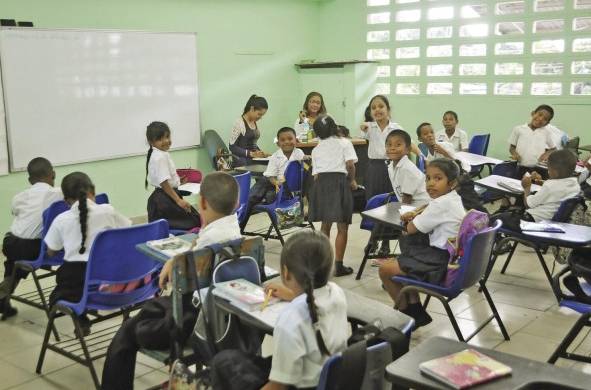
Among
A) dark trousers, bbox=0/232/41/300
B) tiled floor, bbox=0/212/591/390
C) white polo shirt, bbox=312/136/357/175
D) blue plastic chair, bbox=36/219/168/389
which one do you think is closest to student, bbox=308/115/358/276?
white polo shirt, bbox=312/136/357/175

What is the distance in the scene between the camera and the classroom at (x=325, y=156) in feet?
10.1

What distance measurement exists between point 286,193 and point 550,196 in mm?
2215

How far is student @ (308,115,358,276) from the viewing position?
16.8ft

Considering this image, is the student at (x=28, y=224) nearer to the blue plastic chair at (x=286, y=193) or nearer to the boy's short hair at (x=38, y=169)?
the boy's short hair at (x=38, y=169)

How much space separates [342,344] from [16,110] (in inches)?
199

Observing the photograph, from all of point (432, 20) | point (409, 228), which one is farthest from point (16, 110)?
point (432, 20)

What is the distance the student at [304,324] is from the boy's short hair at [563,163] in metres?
3.31

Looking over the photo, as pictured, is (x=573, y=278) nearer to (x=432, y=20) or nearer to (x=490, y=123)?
(x=490, y=123)

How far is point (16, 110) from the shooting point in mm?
6082

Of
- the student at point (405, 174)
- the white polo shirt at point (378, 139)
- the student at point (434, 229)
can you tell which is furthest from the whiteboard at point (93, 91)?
the student at point (434, 229)

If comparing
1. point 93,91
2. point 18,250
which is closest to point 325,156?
point 18,250

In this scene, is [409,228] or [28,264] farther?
[28,264]

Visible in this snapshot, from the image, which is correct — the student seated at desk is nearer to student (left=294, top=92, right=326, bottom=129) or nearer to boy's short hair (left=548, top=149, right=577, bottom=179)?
student (left=294, top=92, right=326, bottom=129)

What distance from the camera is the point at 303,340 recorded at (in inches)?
78.5
